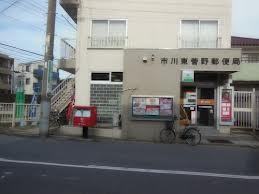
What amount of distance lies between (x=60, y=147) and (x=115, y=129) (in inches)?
240

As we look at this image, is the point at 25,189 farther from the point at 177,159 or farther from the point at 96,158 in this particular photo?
the point at 177,159

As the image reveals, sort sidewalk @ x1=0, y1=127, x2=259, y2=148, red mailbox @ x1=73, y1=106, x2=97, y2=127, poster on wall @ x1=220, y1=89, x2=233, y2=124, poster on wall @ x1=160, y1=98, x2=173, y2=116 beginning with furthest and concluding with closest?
poster on wall @ x1=220, y1=89, x2=233, y2=124 → poster on wall @ x1=160, y1=98, x2=173, y2=116 → red mailbox @ x1=73, y1=106, x2=97, y2=127 → sidewalk @ x1=0, y1=127, x2=259, y2=148

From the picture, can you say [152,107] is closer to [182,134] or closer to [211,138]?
[182,134]

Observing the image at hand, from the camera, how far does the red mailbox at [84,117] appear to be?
21.2 meters

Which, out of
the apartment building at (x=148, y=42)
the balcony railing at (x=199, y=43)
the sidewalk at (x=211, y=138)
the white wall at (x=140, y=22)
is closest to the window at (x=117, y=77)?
the apartment building at (x=148, y=42)

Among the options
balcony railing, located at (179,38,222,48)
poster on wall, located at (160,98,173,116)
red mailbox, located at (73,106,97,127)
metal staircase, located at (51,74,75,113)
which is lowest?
red mailbox, located at (73,106,97,127)

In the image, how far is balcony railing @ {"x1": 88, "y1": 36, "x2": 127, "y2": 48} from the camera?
25.1 metres

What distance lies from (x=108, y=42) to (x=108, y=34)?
43cm

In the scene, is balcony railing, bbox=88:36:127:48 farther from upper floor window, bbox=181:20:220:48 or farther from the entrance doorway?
the entrance doorway

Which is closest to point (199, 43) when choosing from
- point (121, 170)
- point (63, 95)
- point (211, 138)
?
point (211, 138)

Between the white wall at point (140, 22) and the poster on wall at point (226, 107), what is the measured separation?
2495 millimetres

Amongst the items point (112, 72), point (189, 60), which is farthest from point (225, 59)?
point (112, 72)

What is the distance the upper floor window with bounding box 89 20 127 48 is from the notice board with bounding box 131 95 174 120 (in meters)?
4.02

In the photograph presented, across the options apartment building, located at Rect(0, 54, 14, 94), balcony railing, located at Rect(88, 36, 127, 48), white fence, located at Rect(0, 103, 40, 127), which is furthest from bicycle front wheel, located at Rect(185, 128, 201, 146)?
apartment building, located at Rect(0, 54, 14, 94)
